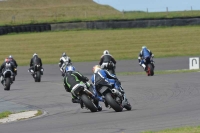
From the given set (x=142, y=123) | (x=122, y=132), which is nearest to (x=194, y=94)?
(x=142, y=123)

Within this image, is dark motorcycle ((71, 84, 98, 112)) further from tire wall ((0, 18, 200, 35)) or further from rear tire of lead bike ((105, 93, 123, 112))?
tire wall ((0, 18, 200, 35))

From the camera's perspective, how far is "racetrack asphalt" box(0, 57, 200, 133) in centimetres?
1224

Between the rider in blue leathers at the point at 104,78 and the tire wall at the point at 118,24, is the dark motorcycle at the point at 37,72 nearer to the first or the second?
the rider in blue leathers at the point at 104,78

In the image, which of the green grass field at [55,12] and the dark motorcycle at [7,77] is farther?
the green grass field at [55,12]

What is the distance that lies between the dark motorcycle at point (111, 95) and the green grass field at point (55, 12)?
4483 cm

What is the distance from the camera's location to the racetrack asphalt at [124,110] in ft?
40.2

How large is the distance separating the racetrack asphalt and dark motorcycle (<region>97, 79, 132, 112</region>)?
21 cm

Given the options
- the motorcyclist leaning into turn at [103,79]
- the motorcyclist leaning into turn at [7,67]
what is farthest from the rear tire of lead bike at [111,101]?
the motorcyclist leaning into turn at [7,67]

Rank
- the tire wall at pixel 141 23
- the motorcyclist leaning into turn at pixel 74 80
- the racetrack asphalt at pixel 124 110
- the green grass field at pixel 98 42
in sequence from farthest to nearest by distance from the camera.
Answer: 1. the tire wall at pixel 141 23
2. the green grass field at pixel 98 42
3. the motorcyclist leaning into turn at pixel 74 80
4. the racetrack asphalt at pixel 124 110

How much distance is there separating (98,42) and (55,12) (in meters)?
22.5

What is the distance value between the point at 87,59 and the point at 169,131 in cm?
3632

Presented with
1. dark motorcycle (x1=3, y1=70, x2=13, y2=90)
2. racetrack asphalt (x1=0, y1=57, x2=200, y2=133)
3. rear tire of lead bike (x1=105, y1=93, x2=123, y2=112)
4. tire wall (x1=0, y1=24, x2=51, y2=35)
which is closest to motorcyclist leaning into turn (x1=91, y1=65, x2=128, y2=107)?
rear tire of lead bike (x1=105, y1=93, x2=123, y2=112)

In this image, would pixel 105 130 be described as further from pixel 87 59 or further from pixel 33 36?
pixel 33 36

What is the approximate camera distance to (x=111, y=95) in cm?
1501
